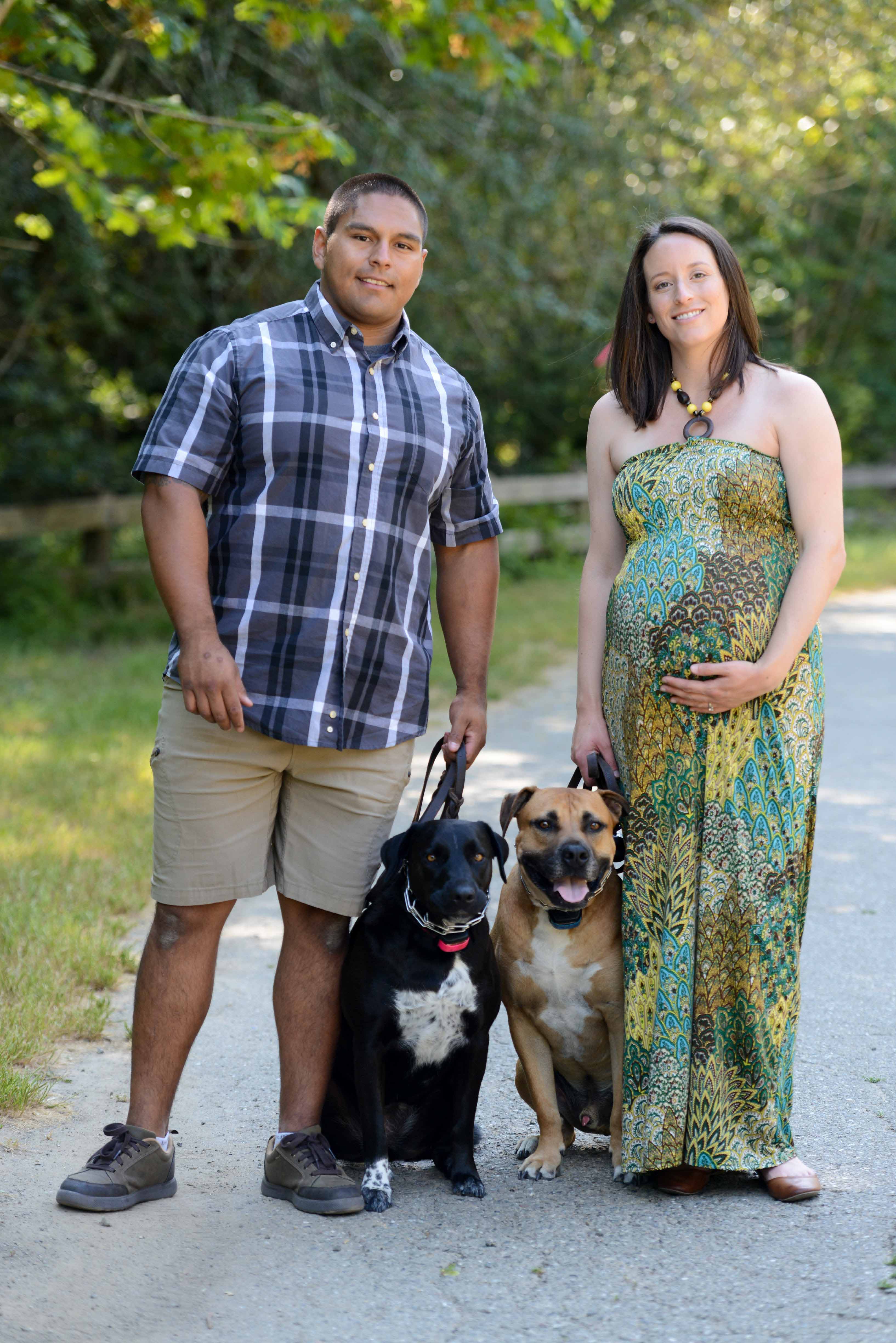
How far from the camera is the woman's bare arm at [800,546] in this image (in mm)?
3127

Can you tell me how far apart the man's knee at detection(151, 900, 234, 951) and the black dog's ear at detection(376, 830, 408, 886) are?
1.24 ft

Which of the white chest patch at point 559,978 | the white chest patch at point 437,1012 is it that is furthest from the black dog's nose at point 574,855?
the white chest patch at point 437,1012

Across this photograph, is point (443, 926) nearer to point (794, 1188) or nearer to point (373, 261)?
point (794, 1188)

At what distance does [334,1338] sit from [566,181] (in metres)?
12.2

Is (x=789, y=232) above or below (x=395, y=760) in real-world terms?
above

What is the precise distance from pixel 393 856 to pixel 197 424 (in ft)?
3.70

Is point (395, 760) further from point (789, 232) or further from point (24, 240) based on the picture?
point (789, 232)

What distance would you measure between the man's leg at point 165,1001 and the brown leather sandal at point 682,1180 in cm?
121

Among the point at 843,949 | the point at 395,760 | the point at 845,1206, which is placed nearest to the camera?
the point at 845,1206

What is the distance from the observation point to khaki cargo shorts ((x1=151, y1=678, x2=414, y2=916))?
3.18 metres

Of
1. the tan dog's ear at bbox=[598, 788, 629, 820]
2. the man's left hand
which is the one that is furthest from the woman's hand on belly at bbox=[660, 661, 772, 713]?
the man's left hand

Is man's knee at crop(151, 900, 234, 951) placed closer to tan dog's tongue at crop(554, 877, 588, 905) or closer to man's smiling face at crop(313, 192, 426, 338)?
tan dog's tongue at crop(554, 877, 588, 905)

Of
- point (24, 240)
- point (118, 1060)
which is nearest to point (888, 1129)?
point (118, 1060)

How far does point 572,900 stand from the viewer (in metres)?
3.26
